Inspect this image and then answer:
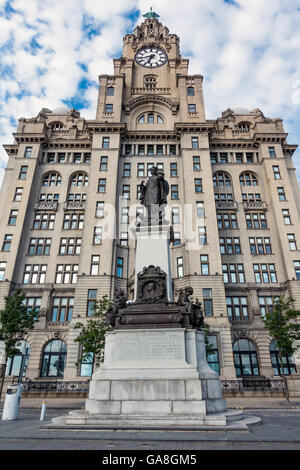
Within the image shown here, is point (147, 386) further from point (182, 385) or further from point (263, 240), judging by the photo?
point (263, 240)

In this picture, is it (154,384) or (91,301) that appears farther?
(91,301)

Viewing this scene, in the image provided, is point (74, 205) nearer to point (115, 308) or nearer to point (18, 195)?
point (18, 195)

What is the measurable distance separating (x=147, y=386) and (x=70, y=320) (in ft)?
102

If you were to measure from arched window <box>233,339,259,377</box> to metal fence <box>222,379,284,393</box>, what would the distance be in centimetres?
228

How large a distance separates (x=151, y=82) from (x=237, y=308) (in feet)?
146

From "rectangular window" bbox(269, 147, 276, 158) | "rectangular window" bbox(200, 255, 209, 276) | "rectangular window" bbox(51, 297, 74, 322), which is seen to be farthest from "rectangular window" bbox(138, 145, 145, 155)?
"rectangular window" bbox(51, 297, 74, 322)

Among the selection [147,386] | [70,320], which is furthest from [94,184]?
[147,386]

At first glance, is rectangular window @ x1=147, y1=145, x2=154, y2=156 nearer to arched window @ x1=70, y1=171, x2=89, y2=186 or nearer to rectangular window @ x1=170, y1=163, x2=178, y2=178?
rectangular window @ x1=170, y1=163, x2=178, y2=178

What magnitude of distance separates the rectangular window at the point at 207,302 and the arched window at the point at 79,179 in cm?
2576

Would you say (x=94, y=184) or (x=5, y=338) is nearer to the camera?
(x=5, y=338)

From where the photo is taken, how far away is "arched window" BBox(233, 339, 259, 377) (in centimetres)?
3622

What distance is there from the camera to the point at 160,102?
175 ft

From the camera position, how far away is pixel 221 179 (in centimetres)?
4841

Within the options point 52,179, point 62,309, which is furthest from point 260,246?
point 52,179
